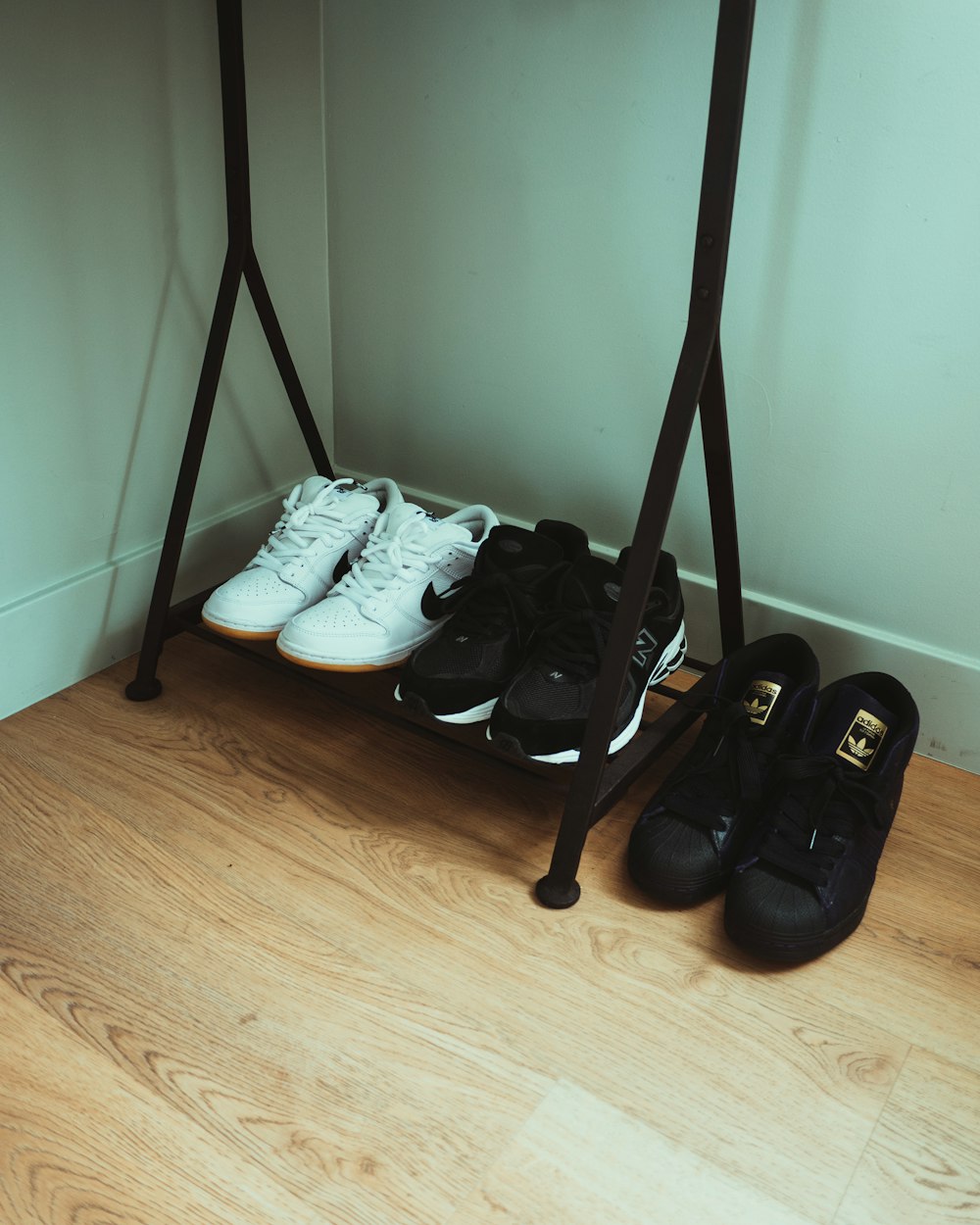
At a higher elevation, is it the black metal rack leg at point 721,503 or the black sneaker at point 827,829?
the black metal rack leg at point 721,503

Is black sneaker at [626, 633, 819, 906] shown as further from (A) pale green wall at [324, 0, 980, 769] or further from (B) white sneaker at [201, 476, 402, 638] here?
(B) white sneaker at [201, 476, 402, 638]

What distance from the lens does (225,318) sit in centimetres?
112

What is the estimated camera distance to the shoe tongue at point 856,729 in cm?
97

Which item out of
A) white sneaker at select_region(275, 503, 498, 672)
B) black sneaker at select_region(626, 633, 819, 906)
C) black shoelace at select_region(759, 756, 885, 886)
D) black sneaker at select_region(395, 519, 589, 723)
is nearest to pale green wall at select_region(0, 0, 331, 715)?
white sneaker at select_region(275, 503, 498, 672)

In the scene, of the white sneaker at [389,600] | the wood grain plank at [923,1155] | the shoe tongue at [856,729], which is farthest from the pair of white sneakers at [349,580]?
the wood grain plank at [923,1155]

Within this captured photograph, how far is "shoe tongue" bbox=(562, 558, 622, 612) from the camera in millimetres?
1005

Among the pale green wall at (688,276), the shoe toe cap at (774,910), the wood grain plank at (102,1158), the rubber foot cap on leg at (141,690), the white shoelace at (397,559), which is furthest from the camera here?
the rubber foot cap on leg at (141,690)

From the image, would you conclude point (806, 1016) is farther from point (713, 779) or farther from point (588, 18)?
point (588, 18)

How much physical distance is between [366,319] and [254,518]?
0.97ft

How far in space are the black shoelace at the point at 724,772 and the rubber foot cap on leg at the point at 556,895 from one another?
12 centimetres

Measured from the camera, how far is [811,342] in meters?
1.06

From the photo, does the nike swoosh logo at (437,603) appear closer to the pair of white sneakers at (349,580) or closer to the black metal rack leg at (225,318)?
the pair of white sneakers at (349,580)

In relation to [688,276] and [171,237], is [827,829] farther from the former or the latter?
[171,237]

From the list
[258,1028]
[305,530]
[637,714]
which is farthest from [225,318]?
[258,1028]
